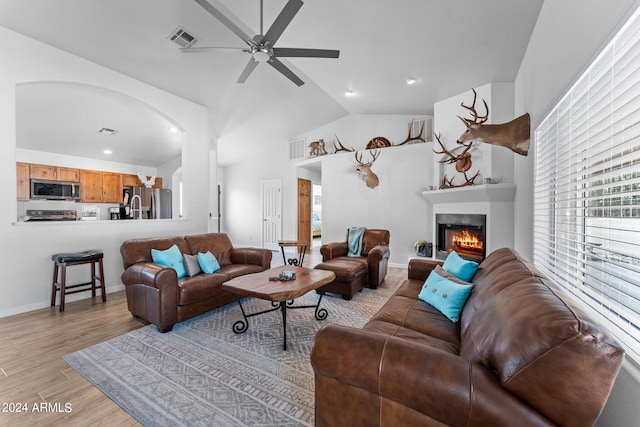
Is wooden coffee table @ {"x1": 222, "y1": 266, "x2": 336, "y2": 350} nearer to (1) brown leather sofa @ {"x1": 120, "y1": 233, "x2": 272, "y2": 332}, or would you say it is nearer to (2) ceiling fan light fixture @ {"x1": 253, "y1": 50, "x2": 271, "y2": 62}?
(1) brown leather sofa @ {"x1": 120, "y1": 233, "x2": 272, "y2": 332}

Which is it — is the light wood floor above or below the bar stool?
below

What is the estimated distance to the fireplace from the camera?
13.8 feet

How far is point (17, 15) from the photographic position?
2668mm

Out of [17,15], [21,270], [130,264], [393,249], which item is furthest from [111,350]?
[393,249]

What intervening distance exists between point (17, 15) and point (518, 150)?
16.9 ft

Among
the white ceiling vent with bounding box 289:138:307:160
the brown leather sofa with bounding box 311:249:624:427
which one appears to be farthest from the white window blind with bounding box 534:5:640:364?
the white ceiling vent with bounding box 289:138:307:160

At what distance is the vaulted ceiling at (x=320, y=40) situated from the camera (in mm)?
2668

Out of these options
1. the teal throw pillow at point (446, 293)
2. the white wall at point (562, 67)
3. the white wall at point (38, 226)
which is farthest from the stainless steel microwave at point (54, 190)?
the white wall at point (562, 67)

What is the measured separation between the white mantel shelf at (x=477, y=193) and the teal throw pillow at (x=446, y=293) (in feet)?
7.37

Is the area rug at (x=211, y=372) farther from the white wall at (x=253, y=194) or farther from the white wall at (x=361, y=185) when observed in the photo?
the white wall at (x=253, y=194)

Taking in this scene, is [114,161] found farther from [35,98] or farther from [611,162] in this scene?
[611,162]

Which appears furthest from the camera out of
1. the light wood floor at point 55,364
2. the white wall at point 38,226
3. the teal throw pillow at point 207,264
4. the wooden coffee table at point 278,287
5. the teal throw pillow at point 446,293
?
the teal throw pillow at point 207,264

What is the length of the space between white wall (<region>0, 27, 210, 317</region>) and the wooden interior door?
12.7 feet

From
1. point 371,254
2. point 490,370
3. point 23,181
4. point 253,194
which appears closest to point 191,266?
point 371,254
